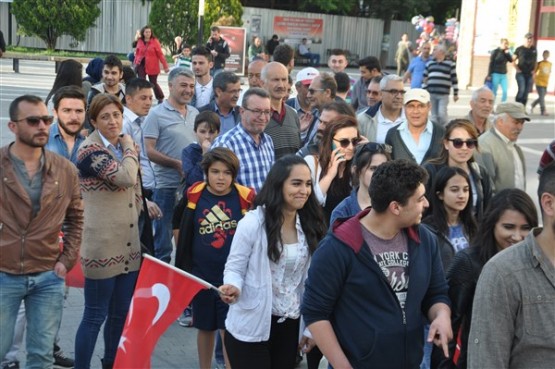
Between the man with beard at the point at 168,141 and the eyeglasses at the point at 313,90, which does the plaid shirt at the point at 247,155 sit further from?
the eyeglasses at the point at 313,90

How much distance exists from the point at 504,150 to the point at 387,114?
1.28 m

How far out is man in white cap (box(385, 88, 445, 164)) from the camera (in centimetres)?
716

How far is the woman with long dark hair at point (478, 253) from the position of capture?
3977mm

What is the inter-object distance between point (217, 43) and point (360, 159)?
17091mm

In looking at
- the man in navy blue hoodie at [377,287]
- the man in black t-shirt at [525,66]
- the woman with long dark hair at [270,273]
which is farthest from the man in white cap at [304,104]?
the man in black t-shirt at [525,66]

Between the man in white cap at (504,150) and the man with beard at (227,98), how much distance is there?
2.35m

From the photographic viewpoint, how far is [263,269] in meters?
4.94

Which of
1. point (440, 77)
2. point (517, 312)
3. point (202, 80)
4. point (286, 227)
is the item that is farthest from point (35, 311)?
point (440, 77)

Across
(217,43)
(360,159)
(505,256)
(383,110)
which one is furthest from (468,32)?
(505,256)

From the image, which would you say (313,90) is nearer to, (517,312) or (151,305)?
(151,305)

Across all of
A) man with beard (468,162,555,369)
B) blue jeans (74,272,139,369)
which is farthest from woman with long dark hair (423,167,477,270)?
man with beard (468,162,555,369)

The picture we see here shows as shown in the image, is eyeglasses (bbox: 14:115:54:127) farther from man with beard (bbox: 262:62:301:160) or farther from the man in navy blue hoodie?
man with beard (bbox: 262:62:301:160)

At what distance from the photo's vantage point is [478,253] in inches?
167

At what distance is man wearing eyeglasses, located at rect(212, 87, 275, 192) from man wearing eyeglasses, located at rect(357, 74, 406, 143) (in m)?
1.56
